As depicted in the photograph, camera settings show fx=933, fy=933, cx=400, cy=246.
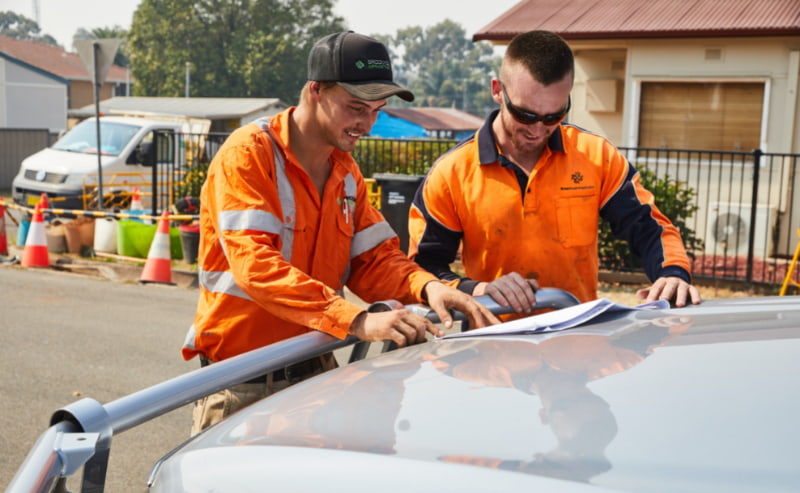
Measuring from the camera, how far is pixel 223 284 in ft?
9.14

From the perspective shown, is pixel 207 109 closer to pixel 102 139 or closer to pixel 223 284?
pixel 102 139

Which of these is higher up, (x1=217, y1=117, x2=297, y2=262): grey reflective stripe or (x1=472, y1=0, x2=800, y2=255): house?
(x1=472, y1=0, x2=800, y2=255): house

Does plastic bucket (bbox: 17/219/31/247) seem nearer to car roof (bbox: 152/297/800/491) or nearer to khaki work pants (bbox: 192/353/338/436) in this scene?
khaki work pants (bbox: 192/353/338/436)

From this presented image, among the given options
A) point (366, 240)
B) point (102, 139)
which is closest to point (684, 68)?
point (102, 139)

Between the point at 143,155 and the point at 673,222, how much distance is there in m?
9.53

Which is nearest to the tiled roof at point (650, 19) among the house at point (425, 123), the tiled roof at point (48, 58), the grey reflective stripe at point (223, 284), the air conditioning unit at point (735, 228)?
the air conditioning unit at point (735, 228)

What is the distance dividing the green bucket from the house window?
26.2 feet

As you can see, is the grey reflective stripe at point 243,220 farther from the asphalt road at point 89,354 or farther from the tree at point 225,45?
the tree at point 225,45

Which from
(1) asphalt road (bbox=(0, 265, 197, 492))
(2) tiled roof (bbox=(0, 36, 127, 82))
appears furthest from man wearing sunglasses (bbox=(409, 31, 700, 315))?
(2) tiled roof (bbox=(0, 36, 127, 82))

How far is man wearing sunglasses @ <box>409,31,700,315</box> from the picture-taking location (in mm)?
3307

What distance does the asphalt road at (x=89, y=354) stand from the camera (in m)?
5.50

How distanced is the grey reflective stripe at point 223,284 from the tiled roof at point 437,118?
67.5 m

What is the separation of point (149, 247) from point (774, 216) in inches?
368

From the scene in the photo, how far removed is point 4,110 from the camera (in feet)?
186
